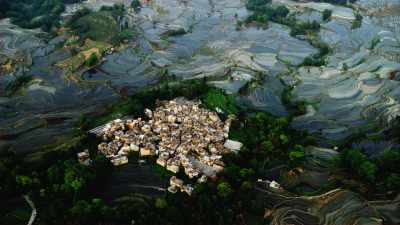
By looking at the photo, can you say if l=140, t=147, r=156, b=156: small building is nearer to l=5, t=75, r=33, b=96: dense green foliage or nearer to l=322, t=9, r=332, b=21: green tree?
l=5, t=75, r=33, b=96: dense green foliage

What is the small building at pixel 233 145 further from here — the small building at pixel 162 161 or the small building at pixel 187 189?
the small building at pixel 187 189

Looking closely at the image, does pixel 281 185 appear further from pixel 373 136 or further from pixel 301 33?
pixel 301 33

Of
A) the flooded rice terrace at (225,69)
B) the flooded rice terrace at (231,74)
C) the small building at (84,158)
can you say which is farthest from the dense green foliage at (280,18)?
the small building at (84,158)

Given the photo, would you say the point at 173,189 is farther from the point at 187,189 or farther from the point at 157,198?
the point at 157,198

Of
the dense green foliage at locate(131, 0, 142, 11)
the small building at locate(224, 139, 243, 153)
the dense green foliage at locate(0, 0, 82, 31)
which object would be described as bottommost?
the small building at locate(224, 139, 243, 153)

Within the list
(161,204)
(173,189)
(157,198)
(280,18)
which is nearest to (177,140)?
(173,189)

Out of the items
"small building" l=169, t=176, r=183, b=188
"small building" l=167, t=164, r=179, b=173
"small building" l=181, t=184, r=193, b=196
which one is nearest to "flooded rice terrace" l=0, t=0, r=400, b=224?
"small building" l=169, t=176, r=183, b=188
